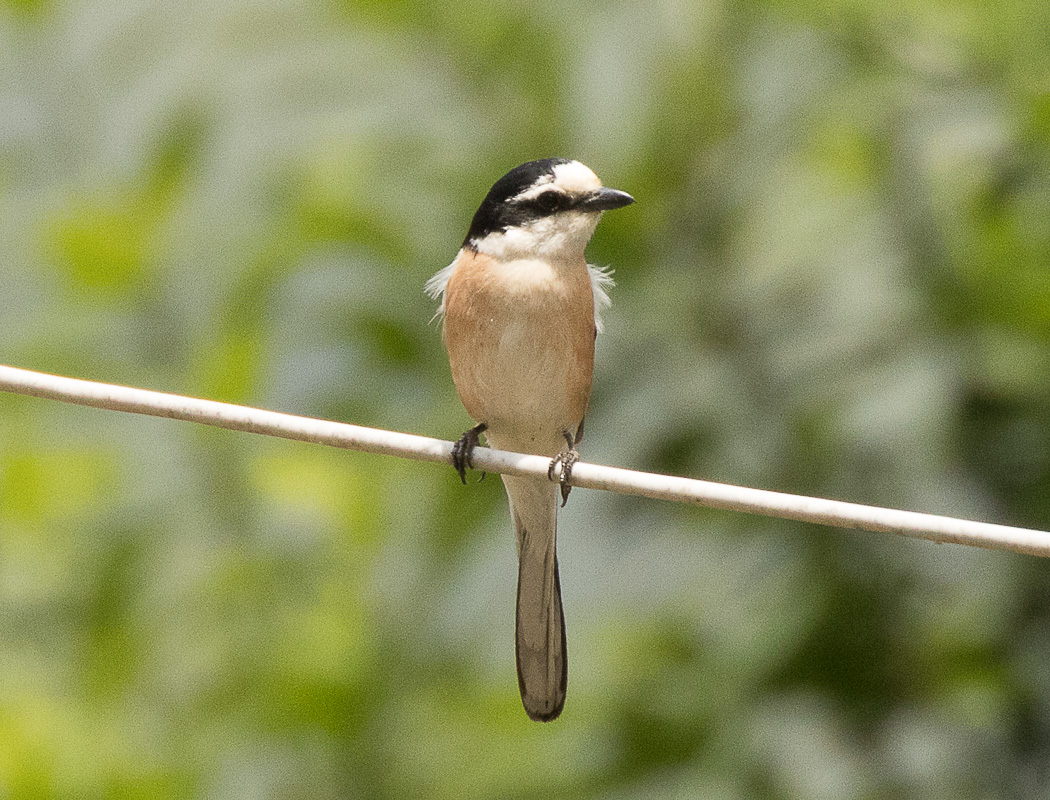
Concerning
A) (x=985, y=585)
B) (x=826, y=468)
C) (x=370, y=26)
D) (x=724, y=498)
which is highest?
(x=370, y=26)

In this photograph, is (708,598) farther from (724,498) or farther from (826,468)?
(724,498)

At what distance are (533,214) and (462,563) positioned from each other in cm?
83

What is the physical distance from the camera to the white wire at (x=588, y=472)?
4.55 ft

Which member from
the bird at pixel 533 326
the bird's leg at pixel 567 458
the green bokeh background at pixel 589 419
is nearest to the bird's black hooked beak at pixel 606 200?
the bird at pixel 533 326

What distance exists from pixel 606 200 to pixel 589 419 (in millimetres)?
563

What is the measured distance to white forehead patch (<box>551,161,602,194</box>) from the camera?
2684 mm

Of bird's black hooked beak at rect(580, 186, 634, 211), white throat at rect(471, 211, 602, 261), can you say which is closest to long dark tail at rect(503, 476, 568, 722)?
white throat at rect(471, 211, 602, 261)

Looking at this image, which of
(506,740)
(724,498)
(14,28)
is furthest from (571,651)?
(14,28)

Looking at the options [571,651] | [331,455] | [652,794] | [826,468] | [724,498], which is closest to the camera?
[724,498]

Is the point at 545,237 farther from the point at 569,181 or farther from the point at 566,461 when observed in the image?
the point at 566,461

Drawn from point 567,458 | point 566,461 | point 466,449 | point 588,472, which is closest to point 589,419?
point 567,458

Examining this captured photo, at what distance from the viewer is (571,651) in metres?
2.89

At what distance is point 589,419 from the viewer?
115 inches

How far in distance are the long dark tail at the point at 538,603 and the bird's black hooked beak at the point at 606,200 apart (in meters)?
0.65
